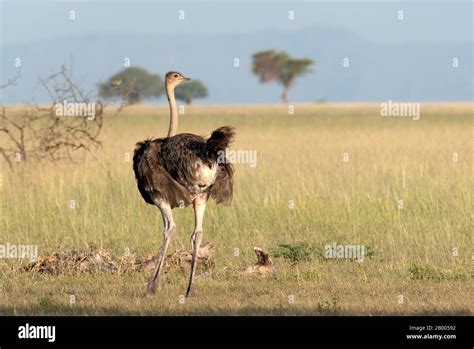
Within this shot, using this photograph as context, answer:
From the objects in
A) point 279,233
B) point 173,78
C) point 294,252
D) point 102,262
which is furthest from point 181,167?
point 279,233

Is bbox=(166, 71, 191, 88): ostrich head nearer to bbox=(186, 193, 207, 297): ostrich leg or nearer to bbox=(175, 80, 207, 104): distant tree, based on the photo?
bbox=(186, 193, 207, 297): ostrich leg

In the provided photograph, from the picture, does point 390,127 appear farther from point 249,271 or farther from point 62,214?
point 249,271

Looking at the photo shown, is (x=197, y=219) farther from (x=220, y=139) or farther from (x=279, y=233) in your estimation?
(x=279, y=233)

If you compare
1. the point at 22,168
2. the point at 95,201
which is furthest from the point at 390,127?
the point at 95,201

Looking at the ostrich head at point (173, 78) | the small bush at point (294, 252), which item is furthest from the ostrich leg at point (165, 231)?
the small bush at point (294, 252)

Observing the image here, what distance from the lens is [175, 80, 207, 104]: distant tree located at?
100750mm
